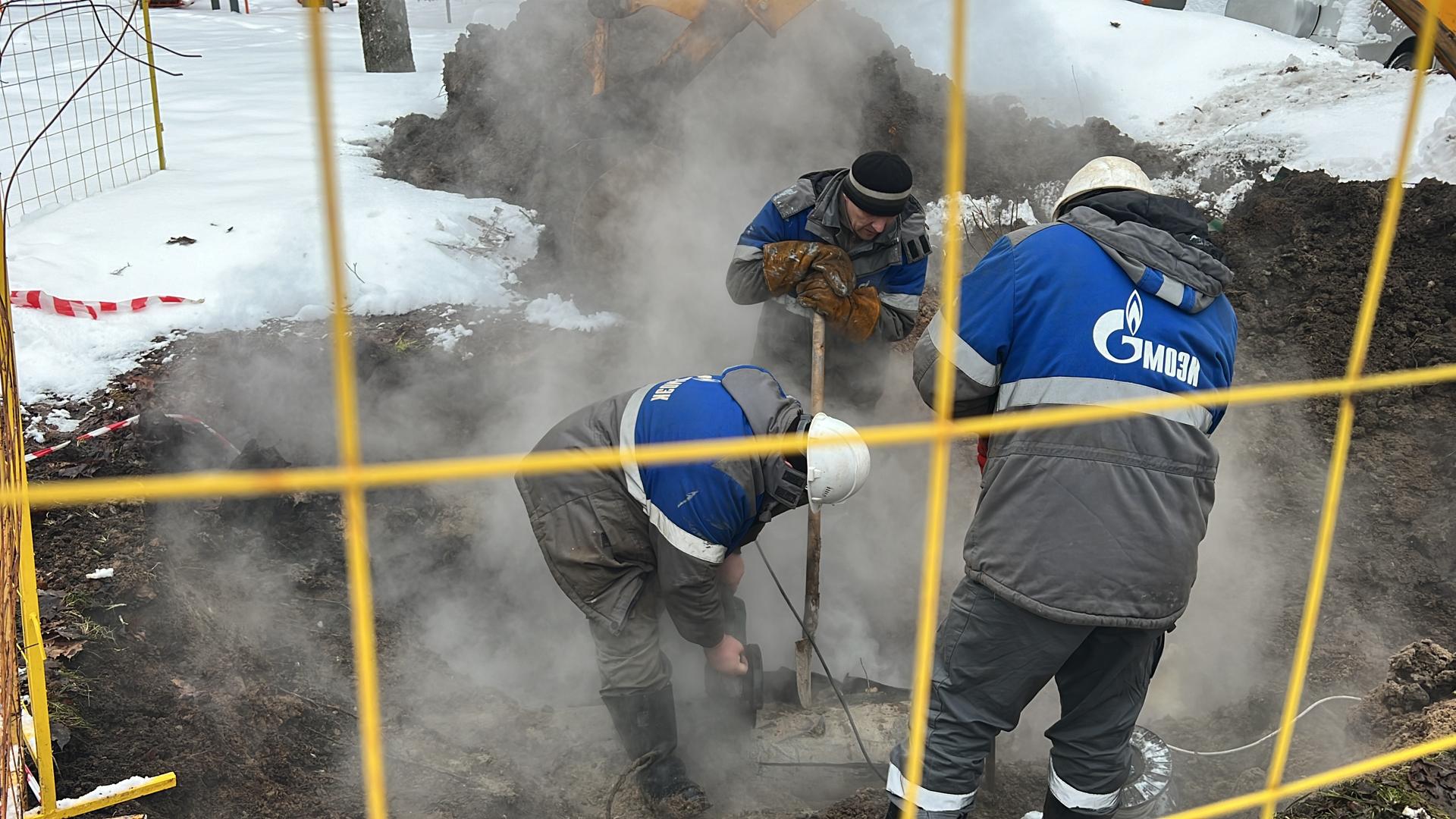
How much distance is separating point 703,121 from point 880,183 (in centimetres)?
341

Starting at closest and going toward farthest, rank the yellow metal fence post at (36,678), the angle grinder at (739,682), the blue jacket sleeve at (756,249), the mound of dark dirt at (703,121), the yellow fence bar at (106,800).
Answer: the yellow metal fence post at (36,678) < the yellow fence bar at (106,800) < the angle grinder at (739,682) < the blue jacket sleeve at (756,249) < the mound of dark dirt at (703,121)

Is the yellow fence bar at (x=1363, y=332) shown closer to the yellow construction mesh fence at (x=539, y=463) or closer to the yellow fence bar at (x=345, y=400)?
the yellow construction mesh fence at (x=539, y=463)

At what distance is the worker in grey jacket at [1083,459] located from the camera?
2451 millimetres

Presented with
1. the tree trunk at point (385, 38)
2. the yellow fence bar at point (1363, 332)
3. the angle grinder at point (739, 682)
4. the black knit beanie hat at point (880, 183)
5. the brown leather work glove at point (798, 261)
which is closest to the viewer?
the yellow fence bar at point (1363, 332)

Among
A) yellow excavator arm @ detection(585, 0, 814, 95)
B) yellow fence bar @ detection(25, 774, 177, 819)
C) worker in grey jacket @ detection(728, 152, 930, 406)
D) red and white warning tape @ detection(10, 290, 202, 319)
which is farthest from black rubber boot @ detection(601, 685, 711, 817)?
yellow excavator arm @ detection(585, 0, 814, 95)

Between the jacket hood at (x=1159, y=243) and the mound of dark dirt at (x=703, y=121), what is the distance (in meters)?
4.52

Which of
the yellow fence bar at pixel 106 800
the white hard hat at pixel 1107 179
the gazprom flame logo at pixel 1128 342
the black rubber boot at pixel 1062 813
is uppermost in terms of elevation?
the white hard hat at pixel 1107 179

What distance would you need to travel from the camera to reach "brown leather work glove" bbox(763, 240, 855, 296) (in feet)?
14.2

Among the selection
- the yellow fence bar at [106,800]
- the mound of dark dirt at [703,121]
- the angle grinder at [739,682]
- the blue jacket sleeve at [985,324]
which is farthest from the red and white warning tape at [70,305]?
the blue jacket sleeve at [985,324]

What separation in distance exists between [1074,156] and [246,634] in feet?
22.4

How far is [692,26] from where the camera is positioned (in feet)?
21.0


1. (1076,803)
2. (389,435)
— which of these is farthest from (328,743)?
(1076,803)

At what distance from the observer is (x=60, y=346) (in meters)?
5.17

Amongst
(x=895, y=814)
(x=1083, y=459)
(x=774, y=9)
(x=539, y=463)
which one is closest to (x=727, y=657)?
(x=895, y=814)
